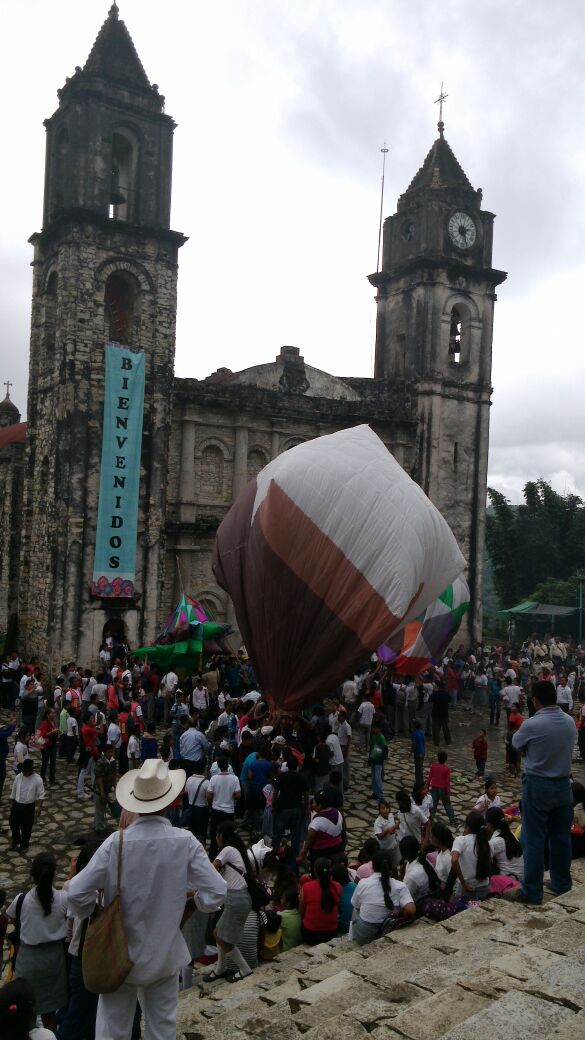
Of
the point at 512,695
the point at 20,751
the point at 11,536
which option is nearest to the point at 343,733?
the point at 20,751

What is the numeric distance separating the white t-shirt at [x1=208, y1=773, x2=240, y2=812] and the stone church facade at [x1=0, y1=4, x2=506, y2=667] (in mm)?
13210

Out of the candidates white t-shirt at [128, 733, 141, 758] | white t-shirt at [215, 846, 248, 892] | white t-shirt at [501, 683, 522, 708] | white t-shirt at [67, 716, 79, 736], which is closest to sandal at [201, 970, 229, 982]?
white t-shirt at [215, 846, 248, 892]

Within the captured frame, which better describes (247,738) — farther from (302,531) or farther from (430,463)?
(430,463)

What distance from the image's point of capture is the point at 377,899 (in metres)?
6.77

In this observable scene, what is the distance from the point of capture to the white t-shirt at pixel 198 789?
33.8ft

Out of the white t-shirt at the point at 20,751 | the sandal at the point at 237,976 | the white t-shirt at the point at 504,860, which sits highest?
the white t-shirt at the point at 504,860

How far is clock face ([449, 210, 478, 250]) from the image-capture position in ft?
101

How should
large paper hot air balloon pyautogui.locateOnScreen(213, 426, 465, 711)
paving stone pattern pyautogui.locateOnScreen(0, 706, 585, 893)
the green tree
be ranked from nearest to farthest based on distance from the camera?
paving stone pattern pyautogui.locateOnScreen(0, 706, 585, 893), large paper hot air balloon pyautogui.locateOnScreen(213, 426, 465, 711), the green tree

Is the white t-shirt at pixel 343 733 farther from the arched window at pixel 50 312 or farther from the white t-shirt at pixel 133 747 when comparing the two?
the arched window at pixel 50 312

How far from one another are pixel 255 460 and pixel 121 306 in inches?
254

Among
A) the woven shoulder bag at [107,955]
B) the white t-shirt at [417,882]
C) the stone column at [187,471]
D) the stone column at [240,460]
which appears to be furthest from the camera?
the stone column at [240,460]

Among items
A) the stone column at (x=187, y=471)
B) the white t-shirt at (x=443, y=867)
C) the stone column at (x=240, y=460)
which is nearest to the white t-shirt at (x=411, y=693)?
the stone column at (x=187, y=471)

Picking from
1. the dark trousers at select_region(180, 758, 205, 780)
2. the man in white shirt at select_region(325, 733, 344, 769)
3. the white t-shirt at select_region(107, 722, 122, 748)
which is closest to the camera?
the dark trousers at select_region(180, 758, 205, 780)

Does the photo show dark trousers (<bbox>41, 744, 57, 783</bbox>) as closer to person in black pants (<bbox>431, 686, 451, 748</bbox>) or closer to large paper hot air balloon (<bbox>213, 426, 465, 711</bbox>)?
large paper hot air balloon (<bbox>213, 426, 465, 711</bbox>)
